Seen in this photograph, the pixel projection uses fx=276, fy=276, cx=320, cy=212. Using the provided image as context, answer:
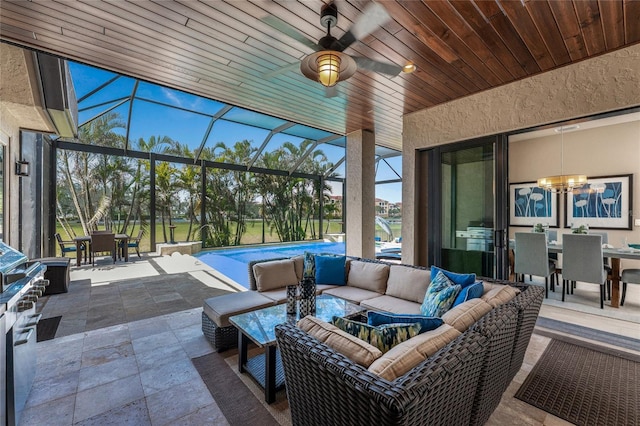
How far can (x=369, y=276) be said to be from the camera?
3574 millimetres

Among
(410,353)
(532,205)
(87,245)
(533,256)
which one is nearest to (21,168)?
(87,245)

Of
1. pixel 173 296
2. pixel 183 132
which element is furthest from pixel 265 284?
pixel 183 132

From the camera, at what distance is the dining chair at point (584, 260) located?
152 inches

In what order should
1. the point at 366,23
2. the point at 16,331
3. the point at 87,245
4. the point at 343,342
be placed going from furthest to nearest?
the point at 87,245 → the point at 366,23 → the point at 16,331 → the point at 343,342

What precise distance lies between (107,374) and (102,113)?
7581mm

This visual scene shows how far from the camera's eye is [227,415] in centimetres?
187

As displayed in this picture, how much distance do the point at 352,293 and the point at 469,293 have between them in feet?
4.90

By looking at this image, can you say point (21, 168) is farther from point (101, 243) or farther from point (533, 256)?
point (533, 256)

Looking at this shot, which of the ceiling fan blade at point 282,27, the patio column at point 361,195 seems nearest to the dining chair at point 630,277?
the patio column at point 361,195

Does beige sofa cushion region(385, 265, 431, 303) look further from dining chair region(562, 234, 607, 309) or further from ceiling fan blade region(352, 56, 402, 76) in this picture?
dining chair region(562, 234, 607, 309)

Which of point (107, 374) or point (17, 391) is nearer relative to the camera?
point (17, 391)

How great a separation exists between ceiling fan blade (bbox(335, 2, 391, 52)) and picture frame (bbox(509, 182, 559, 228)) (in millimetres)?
5411

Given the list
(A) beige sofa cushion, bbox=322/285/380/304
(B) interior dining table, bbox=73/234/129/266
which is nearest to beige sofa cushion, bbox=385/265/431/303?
(A) beige sofa cushion, bbox=322/285/380/304

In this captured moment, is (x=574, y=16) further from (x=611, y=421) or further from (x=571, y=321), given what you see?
(x=571, y=321)
